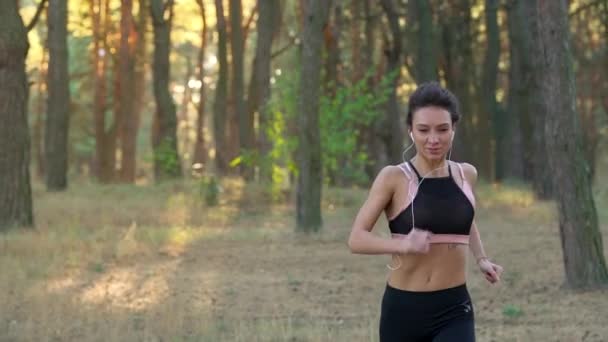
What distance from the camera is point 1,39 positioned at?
56.4 ft

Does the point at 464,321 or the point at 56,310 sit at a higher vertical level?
the point at 464,321

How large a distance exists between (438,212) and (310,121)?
13.2 m

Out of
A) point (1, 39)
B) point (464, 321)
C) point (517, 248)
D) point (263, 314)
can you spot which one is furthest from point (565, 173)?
point (1, 39)

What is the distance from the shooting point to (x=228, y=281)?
45.3 feet

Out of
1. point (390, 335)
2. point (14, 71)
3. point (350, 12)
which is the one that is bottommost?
point (390, 335)

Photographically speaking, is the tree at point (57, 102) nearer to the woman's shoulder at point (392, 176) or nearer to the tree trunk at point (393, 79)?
the tree trunk at point (393, 79)

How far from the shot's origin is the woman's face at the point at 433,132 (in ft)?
16.6

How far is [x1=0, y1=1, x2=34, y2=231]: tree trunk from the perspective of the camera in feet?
57.5

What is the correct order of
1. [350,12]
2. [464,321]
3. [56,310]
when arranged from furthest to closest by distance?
1. [350,12]
2. [56,310]
3. [464,321]

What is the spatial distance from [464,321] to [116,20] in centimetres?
3987

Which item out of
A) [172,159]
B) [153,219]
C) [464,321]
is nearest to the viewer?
[464,321]

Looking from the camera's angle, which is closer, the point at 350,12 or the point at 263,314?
the point at 263,314

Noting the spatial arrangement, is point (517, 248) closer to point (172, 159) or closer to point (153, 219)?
point (153, 219)

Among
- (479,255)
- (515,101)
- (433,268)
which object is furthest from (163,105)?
(433,268)
